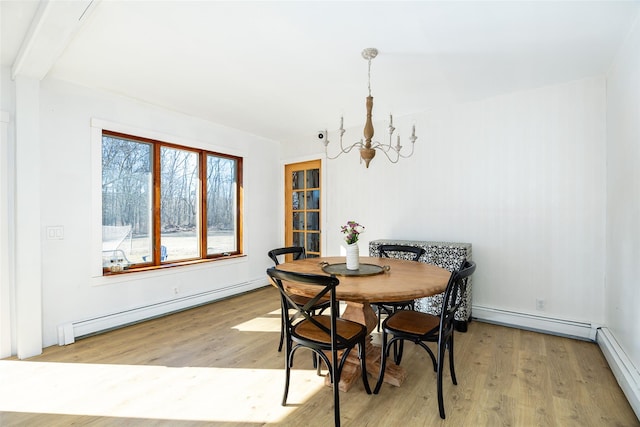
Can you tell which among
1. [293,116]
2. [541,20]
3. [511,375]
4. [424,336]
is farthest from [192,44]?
[511,375]

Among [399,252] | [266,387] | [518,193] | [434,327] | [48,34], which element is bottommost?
[266,387]

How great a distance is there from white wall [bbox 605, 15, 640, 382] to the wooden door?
3.36 meters

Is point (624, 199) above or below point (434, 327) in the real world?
above

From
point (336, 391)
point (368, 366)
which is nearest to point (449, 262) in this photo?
point (368, 366)

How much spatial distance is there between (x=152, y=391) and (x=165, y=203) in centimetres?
228

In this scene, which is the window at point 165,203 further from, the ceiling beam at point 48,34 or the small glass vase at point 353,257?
the small glass vase at point 353,257

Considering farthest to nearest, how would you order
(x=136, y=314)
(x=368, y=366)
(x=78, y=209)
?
(x=136, y=314) → (x=78, y=209) → (x=368, y=366)

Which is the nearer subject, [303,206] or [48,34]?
[48,34]

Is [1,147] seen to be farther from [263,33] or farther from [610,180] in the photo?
[610,180]

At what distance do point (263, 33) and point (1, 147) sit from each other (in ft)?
7.93

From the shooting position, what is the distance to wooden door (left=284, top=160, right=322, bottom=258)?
16.3ft

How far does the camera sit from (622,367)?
214cm

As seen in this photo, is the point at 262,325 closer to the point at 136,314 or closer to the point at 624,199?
the point at 136,314

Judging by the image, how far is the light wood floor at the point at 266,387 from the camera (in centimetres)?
184
